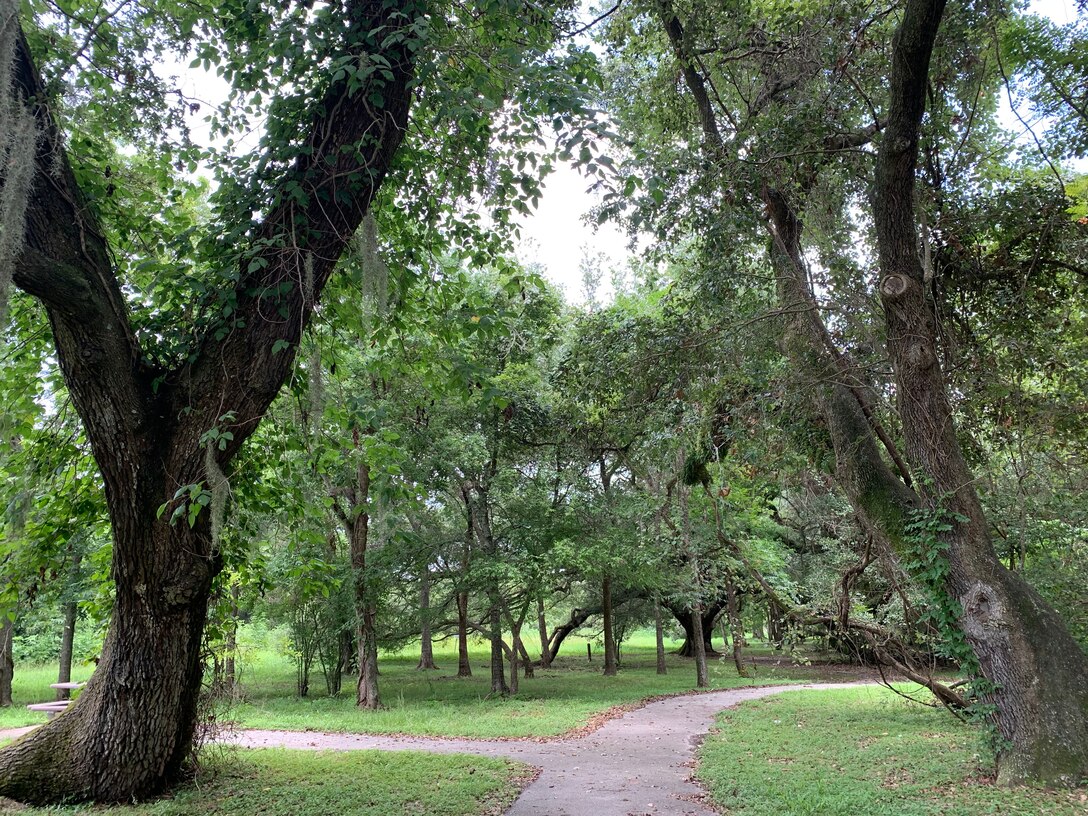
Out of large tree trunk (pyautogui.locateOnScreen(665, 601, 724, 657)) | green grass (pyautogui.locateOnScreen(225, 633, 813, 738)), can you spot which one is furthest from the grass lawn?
large tree trunk (pyautogui.locateOnScreen(665, 601, 724, 657))

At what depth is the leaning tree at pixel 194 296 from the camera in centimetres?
403

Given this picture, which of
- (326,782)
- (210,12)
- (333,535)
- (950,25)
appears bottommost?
(326,782)

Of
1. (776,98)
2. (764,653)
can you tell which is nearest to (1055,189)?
(776,98)

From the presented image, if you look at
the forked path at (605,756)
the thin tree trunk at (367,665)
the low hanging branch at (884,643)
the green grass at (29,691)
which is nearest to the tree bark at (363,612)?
the thin tree trunk at (367,665)

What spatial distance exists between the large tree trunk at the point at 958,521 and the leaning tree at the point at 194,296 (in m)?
3.17

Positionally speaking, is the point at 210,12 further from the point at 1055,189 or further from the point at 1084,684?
the point at 1084,684

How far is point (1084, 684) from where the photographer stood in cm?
563

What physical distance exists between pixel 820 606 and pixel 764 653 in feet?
68.8

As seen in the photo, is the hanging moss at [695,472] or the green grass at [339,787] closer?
the green grass at [339,787]

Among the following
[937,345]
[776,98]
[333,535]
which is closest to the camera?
[937,345]

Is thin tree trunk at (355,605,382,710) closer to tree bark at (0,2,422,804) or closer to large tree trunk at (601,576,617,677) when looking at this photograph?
large tree trunk at (601,576,617,677)

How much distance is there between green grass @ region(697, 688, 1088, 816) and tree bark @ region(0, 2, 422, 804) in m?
4.52

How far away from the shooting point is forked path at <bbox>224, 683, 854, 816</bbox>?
225 inches

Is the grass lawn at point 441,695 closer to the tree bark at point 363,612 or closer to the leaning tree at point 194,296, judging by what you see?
the tree bark at point 363,612
